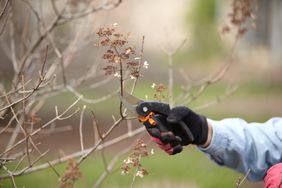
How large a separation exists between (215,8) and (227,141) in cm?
1688

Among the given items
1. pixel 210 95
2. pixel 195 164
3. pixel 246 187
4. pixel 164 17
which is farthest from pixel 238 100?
pixel 164 17

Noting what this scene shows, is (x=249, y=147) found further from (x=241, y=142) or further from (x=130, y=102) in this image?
(x=130, y=102)

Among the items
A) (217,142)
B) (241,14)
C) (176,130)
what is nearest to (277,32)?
(241,14)

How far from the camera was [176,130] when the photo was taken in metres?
2.43

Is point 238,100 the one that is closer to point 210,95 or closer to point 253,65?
point 210,95

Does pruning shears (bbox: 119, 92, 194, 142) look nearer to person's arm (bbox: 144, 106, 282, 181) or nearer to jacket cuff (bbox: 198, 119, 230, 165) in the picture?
person's arm (bbox: 144, 106, 282, 181)

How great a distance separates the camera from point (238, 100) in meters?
11.7

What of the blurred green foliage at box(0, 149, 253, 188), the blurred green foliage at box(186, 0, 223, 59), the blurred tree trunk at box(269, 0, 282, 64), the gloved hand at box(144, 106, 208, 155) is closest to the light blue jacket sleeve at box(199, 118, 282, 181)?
the gloved hand at box(144, 106, 208, 155)

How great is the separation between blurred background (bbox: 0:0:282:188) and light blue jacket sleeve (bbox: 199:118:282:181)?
0.54 m

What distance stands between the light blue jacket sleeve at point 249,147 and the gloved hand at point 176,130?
14 cm

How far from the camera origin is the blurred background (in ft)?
14.9

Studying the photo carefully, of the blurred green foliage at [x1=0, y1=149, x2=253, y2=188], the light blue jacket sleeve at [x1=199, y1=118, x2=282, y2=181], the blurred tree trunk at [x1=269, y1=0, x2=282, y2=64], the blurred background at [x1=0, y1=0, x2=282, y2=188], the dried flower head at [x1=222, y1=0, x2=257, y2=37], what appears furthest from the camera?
the blurred tree trunk at [x1=269, y1=0, x2=282, y2=64]

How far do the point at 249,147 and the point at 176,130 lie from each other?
544 millimetres

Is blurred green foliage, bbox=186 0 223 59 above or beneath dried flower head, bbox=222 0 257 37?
beneath
